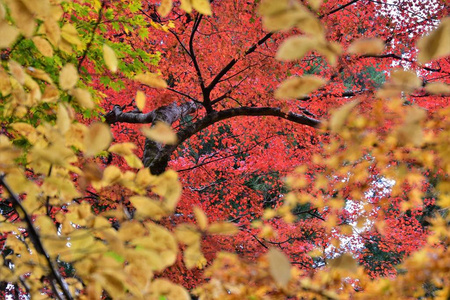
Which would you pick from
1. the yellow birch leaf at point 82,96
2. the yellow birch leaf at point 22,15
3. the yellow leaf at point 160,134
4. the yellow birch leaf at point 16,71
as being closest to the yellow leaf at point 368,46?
the yellow leaf at point 160,134

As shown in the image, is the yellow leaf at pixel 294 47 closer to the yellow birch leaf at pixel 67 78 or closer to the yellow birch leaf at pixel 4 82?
the yellow birch leaf at pixel 67 78

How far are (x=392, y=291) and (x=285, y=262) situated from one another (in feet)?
2.33

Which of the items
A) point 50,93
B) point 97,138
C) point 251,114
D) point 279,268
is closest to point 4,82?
point 50,93

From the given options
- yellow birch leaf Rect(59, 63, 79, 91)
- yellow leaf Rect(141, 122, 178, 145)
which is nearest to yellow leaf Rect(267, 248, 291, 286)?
yellow leaf Rect(141, 122, 178, 145)

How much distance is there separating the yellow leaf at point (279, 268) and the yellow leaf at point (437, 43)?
2.01 ft

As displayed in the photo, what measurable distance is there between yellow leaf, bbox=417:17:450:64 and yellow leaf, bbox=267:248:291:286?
0.61 meters

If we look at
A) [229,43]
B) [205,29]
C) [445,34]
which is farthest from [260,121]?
[445,34]

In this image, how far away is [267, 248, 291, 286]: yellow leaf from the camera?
38.9 inches

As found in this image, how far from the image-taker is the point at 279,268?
1.00m

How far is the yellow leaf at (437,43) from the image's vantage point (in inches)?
38.2

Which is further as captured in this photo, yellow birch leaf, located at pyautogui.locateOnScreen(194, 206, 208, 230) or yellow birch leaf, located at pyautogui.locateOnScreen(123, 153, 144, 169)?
yellow birch leaf, located at pyautogui.locateOnScreen(123, 153, 144, 169)

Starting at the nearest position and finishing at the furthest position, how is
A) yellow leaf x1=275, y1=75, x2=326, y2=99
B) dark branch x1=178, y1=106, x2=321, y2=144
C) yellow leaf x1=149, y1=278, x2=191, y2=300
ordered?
yellow leaf x1=275, y1=75, x2=326, y2=99 < yellow leaf x1=149, y1=278, x2=191, y2=300 < dark branch x1=178, y1=106, x2=321, y2=144

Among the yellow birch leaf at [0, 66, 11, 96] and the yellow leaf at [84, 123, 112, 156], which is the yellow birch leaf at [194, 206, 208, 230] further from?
the yellow birch leaf at [0, 66, 11, 96]

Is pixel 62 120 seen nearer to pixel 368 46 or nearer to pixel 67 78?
pixel 67 78
